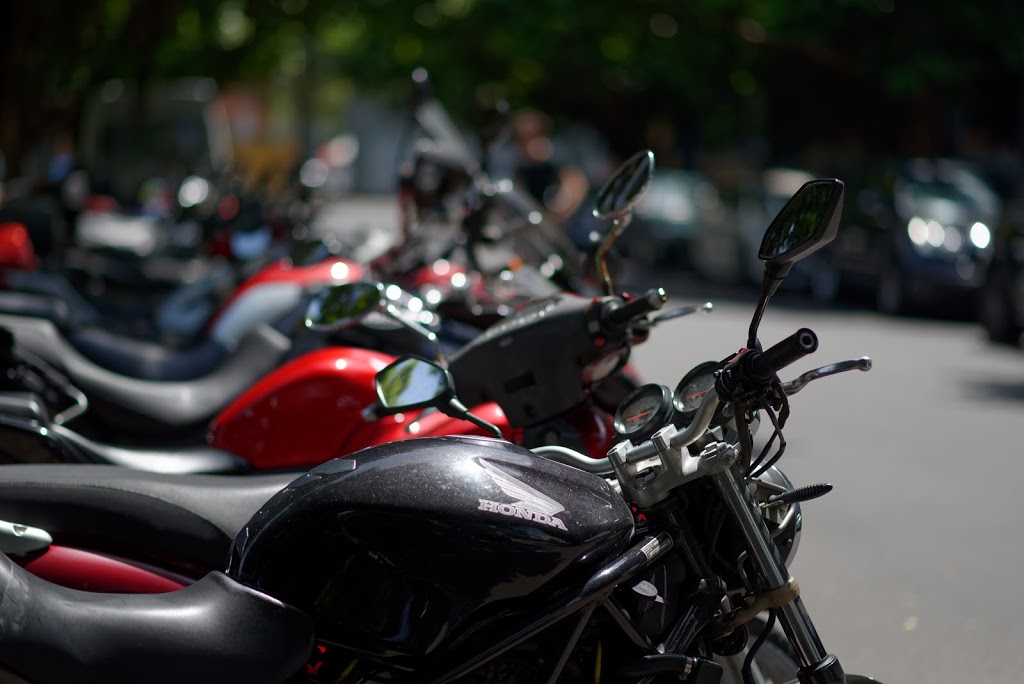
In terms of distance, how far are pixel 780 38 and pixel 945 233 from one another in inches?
258

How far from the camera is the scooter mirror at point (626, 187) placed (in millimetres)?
3262

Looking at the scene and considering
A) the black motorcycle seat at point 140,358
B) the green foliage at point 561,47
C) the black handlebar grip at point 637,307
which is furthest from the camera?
the green foliage at point 561,47

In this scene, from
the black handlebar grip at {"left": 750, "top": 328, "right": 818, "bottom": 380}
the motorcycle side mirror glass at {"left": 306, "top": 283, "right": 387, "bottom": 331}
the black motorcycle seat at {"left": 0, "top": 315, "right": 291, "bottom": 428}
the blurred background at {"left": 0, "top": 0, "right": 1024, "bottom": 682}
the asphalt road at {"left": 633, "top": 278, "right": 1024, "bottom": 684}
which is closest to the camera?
→ the black handlebar grip at {"left": 750, "top": 328, "right": 818, "bottom": 380}

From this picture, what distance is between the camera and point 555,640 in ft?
7.94

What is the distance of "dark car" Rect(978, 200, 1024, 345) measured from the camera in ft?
38.9

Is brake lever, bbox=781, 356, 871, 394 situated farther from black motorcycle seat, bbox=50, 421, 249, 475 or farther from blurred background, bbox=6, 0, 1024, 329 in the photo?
blurred background, bbox=6, 0, 1024, 329

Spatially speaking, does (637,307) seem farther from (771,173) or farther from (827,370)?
(771,173)

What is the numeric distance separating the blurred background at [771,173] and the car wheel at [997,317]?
0.11 feet

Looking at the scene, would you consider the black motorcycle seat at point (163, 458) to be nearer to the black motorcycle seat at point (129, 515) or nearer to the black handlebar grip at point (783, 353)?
the black motorcycle seat at point (129, 515)

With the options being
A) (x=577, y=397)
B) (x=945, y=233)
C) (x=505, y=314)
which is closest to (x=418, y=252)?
(x=505, y=314)

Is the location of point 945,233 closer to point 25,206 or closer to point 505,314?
point 25,206

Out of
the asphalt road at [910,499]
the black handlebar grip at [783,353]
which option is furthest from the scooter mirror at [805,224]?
the asphalt road at [910,499]

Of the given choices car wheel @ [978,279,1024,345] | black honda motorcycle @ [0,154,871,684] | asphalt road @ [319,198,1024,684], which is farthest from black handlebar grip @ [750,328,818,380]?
car wheel @ [978,279,1024,345]

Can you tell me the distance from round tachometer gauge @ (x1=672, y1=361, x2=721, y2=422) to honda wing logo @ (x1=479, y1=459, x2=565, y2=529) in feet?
1.38
